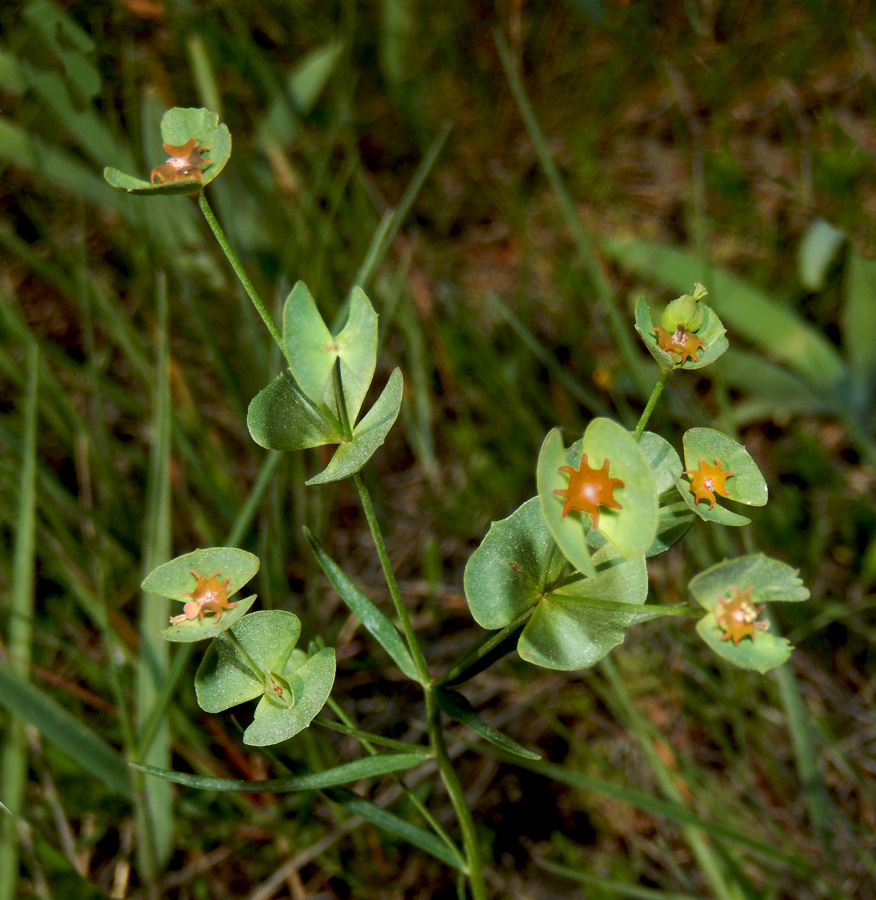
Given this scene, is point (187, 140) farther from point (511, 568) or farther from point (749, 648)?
point (749, 648)

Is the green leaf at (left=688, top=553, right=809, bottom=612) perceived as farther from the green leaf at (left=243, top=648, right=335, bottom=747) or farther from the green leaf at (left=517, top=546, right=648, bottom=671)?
the green leaf at (left=243, top=648, right=335, bottom=747)

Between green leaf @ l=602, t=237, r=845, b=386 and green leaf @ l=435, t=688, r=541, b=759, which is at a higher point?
green leaf @ l=435, t=688, r=541, b=759

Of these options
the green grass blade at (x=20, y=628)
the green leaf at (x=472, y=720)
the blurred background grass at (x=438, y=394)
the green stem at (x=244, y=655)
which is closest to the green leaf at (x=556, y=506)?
the green leaf at (x=472, y=720)

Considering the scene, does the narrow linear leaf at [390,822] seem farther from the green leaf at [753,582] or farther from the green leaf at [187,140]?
the green leaf at [187,140]

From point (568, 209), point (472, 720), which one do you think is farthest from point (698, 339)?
point (568, 209)

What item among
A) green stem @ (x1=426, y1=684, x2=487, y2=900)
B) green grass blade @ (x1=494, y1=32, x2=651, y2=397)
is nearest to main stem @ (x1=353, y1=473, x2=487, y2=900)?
green stem @ (x1=426, y1=684, x2=487, y2=900)

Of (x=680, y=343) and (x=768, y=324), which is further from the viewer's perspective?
(x=768, y=324)

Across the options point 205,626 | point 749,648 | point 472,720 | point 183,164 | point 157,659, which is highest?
point 183,164

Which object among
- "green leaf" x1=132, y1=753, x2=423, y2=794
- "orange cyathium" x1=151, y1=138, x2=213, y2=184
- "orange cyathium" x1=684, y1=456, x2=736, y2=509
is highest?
"orange cyathium" x1=151, y1=138, x2=213, y2=184
